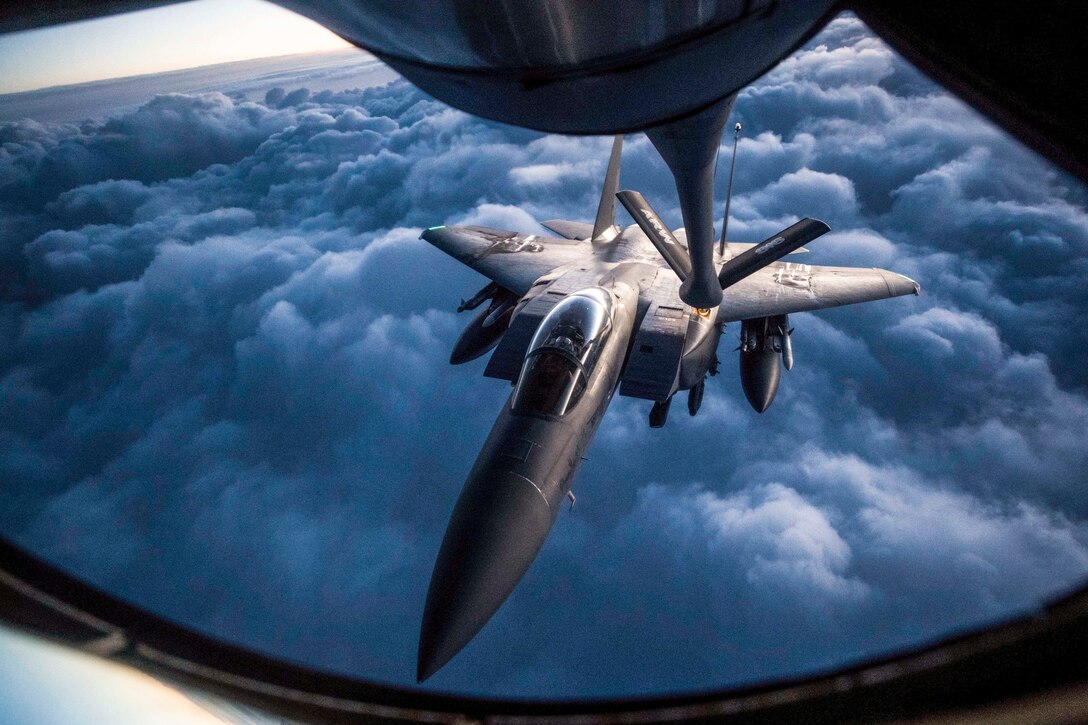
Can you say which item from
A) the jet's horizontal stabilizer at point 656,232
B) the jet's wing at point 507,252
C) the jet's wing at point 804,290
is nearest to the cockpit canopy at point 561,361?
the jet's horizontal stabilizer at point 656,232

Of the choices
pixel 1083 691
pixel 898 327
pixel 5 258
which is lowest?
pixel 898 327

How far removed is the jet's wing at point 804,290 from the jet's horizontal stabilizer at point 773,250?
6.60ft

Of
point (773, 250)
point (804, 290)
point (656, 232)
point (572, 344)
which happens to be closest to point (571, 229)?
point (804, 290)

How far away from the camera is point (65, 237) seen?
2658cm

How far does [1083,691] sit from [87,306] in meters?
32.4

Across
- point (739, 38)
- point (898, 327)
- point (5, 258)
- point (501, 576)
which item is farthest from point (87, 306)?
point (898, 327)

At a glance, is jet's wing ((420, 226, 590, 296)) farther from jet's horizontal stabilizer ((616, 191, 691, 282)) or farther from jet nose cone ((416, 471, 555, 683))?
jet nose cone ((416, 471, 555, 683))

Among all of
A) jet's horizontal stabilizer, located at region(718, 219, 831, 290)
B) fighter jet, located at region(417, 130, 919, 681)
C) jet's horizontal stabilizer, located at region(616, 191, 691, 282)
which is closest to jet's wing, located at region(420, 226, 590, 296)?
fighter jet, located at region(417, 130, 919, 681)

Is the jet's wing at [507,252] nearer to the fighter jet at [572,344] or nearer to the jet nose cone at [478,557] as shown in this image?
the fighter jet at [572,344]

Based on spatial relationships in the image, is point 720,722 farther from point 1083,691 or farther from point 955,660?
point 1083,691

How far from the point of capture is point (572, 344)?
6.01 meters

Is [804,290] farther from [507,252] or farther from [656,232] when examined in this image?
[507,252]

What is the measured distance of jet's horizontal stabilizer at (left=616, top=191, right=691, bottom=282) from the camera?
6578mm

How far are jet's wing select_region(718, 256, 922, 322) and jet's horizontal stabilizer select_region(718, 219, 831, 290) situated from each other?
201 cm
